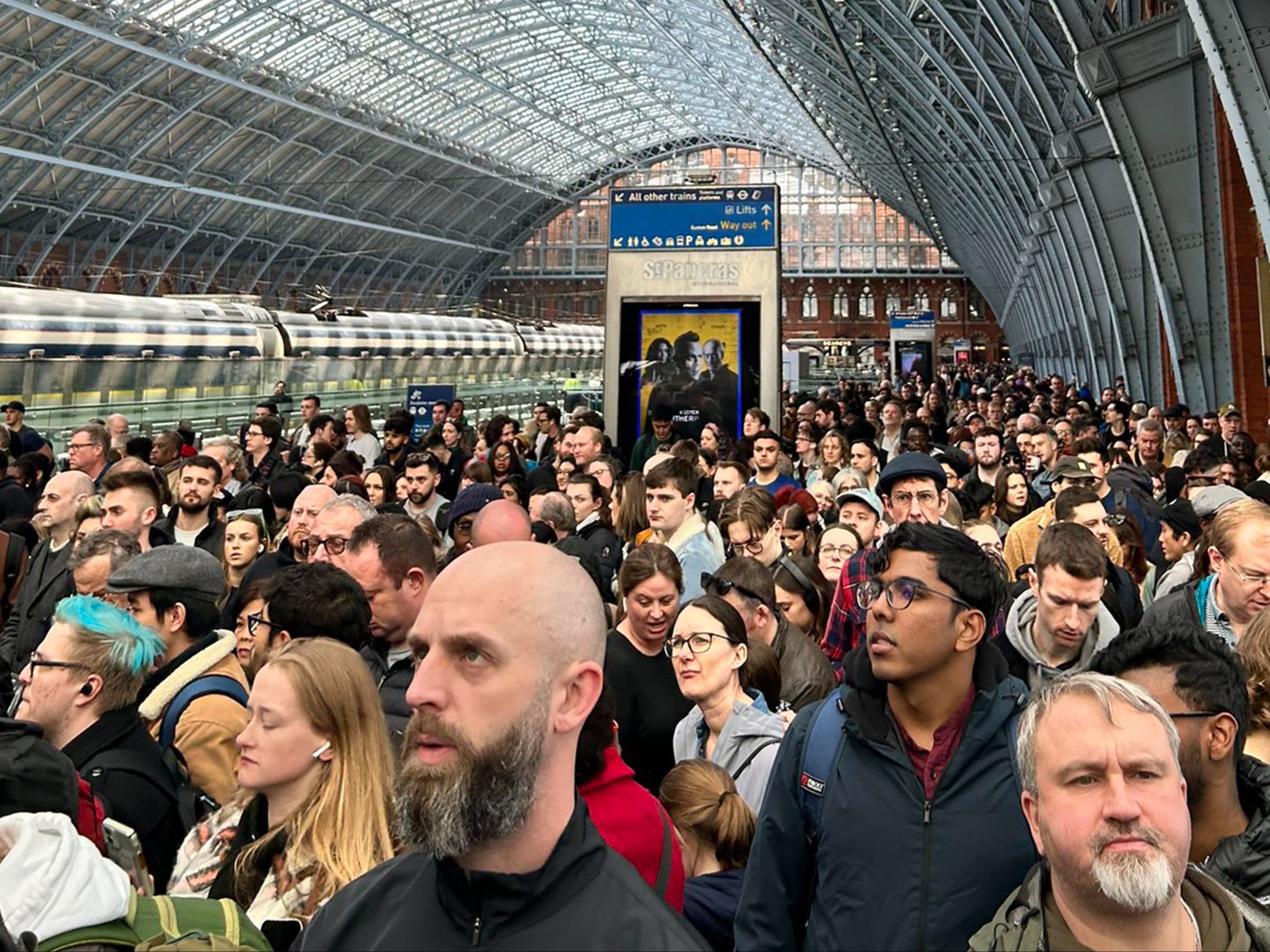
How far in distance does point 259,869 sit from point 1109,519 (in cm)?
570

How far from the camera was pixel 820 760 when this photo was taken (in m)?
3.17

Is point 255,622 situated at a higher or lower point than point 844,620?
higher

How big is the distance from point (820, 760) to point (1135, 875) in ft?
2.68

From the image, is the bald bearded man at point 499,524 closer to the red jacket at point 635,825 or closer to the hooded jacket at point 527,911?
the red jacket at point 635,825

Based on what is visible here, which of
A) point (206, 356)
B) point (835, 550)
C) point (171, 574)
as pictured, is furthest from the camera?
point (206, 356)

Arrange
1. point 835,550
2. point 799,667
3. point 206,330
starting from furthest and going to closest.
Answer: point 206,330 < point 835,550 < point 799,667

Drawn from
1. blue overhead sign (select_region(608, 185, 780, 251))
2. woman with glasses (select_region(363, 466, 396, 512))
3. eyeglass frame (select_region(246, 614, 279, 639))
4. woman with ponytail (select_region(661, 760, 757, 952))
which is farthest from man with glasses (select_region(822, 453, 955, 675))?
blue overhead sign (select_region(608, 185, 780, 251))

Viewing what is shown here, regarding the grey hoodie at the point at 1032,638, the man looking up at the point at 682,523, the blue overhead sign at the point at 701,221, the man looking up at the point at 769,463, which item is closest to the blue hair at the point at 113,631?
the grey hoodie at the point at 1032,638

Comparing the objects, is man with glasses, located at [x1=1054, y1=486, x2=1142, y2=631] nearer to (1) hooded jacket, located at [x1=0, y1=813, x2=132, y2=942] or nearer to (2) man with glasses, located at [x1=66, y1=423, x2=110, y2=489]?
(1) hooded jacket, located at [x1=0, y1=813, x2=132, y2=942]

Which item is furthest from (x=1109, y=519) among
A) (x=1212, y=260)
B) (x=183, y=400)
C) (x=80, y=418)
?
(x=183, y=400)

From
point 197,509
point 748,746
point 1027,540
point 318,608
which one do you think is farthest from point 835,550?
point 197,509

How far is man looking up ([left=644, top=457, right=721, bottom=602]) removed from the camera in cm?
731

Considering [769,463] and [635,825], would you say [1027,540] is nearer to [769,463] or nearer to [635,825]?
[769,463]

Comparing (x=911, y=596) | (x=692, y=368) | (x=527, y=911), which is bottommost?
(x=527, y=911)
